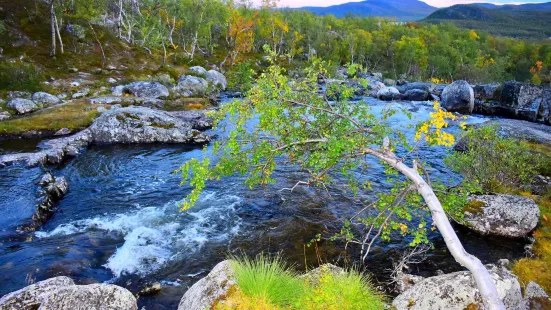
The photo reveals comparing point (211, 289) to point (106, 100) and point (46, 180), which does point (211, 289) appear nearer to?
point (46, 180)

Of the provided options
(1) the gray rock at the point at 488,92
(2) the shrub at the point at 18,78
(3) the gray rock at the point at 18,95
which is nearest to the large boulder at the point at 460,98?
(1) the gray rock at the point at 488,92

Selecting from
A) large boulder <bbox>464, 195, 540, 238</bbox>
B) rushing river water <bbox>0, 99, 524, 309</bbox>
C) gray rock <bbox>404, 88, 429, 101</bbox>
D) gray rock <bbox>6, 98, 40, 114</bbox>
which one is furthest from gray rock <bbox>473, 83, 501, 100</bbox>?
gray rock <bbox>6, 98, 40, 114</bbox>

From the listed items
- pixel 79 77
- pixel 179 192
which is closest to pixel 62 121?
pixel 179 192

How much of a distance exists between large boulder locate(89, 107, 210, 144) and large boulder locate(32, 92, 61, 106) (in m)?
14.3

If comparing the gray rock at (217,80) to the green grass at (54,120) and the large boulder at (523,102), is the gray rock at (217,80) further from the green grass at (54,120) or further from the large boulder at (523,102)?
the large boulder at (523,102)

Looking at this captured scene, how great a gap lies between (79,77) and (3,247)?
1861 inches

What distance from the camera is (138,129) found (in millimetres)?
30156

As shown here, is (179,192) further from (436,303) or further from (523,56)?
(523,56)

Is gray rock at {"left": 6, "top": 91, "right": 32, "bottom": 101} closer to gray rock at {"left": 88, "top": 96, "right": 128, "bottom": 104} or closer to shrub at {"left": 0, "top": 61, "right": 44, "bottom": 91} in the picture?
shrub at {"left": 0, "top": 61, "right": 44, "bottom": 91}

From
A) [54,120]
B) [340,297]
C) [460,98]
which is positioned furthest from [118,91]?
[460,98]

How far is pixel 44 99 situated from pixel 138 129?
18684 millimetres

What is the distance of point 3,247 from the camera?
45.1ft

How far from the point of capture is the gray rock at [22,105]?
35938 millimetres

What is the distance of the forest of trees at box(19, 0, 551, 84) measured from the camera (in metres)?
83.2
